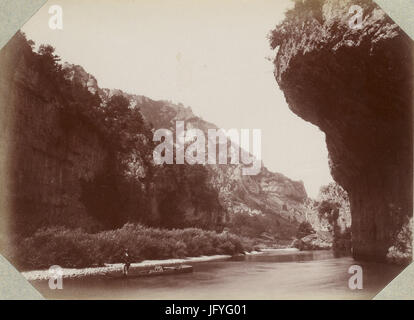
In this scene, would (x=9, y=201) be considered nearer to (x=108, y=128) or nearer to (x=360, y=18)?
(x=108, y=128)

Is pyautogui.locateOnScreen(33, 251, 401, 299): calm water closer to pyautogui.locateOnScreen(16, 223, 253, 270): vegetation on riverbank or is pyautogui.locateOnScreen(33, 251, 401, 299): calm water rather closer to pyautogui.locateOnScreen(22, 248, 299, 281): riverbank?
pyautogui.locateOnScreen(22, 248, 299, 281): riverbank

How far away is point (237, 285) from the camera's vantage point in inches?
576

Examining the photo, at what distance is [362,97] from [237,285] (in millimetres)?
9006

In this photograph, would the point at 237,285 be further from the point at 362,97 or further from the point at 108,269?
the point at 362,97

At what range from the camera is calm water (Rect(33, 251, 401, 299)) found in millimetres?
13562

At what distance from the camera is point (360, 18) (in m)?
15.6

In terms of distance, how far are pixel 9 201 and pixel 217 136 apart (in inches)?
302

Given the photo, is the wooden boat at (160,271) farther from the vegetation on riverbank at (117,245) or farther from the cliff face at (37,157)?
the cliff face at (37,157)

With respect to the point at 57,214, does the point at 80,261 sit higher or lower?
lower

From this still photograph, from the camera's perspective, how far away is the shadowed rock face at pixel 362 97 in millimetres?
15477

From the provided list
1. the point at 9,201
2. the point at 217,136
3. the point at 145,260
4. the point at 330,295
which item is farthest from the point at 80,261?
the point at 330,295

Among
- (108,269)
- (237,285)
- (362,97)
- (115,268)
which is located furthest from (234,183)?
(237,285)

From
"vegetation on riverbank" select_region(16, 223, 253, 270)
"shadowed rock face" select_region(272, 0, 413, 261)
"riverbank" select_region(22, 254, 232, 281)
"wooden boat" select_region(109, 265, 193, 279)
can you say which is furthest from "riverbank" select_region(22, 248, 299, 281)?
"shadowed rock face" select_region(272, 0, 413, 261)
